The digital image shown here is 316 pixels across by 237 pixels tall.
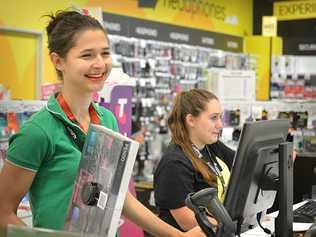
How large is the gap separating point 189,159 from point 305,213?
69 cm

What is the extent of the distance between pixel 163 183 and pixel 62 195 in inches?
43.5

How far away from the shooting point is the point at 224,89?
6277mm

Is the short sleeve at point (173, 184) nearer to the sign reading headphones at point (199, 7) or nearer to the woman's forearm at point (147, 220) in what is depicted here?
the woman's forearm at point (147, 220)

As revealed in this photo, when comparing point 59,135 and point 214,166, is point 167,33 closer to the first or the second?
point 214,166

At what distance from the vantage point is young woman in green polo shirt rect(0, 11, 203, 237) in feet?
5.73

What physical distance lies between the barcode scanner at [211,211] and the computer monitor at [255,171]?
0.45 feet

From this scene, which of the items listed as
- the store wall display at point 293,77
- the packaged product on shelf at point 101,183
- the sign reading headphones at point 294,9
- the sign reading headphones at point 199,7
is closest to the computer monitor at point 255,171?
the packaged product on shelf at point 101,183

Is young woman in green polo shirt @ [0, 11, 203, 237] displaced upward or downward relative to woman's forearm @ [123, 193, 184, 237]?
upward

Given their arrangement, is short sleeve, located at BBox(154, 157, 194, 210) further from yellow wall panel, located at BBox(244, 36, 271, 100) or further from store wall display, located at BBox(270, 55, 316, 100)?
yellow wall panel, located at BBox(244, 36, 271, 100)

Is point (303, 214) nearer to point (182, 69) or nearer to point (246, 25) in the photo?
point (182, 69)

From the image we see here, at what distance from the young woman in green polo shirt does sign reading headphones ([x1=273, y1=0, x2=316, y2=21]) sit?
406 inches

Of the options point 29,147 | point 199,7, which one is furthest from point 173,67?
point 29,147

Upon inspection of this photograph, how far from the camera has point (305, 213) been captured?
9.63 ft

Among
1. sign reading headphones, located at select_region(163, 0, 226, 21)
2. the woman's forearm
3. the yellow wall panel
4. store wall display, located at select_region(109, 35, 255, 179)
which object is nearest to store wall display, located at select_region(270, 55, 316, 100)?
the yellow wall panel
